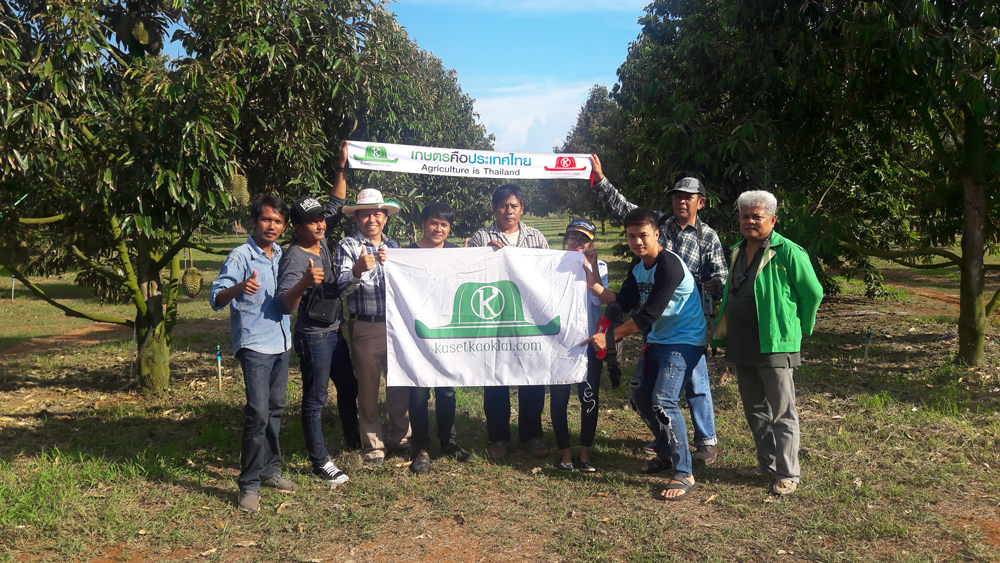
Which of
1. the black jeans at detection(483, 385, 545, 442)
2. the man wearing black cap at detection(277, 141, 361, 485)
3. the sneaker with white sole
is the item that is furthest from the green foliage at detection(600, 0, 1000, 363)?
the sneaker with white sole

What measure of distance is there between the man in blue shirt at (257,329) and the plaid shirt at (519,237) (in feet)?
4.93

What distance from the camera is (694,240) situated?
5.69 metres

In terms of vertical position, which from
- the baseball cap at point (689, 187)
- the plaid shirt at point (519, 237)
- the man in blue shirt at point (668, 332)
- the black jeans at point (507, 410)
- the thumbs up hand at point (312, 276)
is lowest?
the black jeans at point (507, 410)

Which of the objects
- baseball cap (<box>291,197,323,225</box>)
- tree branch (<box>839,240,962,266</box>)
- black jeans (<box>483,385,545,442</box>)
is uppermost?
baseball cap (<box>291,197,323,225</box>)

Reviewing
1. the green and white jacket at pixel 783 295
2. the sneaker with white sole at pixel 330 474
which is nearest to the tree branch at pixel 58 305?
the sneaker with white sole at pixel 330 474

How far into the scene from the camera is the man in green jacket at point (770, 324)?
15.6 ft

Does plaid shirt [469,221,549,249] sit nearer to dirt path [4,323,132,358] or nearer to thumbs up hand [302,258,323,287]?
thumbs up hand [302,258,323,287]

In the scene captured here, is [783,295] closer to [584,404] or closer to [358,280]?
[584,404]

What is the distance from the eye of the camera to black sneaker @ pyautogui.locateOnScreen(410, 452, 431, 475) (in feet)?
17.6

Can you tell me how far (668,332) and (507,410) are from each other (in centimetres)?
159

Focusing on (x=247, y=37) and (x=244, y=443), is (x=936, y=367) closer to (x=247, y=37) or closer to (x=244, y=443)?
(x=244, y=443)

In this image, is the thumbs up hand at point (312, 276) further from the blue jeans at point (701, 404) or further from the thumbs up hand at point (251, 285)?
the blue jeans at point (701, 404)

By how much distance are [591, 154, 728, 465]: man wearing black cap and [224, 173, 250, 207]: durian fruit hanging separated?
3.38 meters

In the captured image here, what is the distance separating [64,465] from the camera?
5.55 metres
